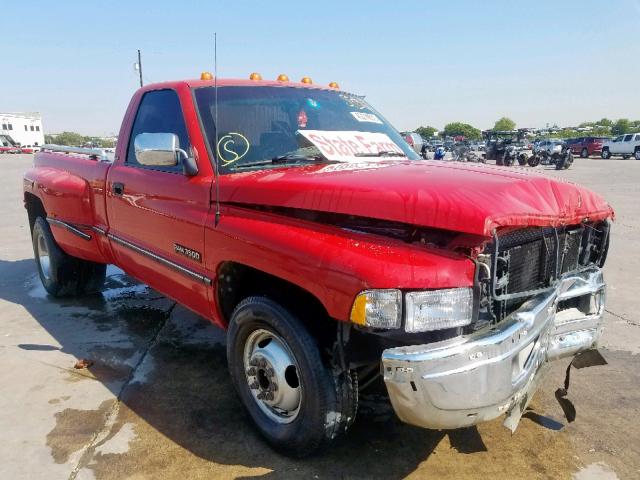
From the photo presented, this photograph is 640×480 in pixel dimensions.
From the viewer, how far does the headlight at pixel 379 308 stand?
1957 millimetres

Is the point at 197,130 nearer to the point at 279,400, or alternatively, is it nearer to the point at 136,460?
the point at 279,400

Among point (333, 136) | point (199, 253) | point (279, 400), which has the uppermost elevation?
point (333, 136)

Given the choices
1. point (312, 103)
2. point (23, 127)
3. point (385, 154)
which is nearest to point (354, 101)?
point (312, 103)

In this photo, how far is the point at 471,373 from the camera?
1908 millimetres

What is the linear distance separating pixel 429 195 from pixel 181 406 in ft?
6.52

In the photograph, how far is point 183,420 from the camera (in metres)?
2.91

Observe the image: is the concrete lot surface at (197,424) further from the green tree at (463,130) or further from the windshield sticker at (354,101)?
the green tree at (463,130)

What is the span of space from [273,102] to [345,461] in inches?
85.5

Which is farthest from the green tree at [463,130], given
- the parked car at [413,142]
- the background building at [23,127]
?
the parked car at [413,142]

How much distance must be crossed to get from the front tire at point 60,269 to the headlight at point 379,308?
3.88 meters

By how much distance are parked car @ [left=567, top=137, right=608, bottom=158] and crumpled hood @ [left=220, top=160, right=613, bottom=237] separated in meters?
37.5

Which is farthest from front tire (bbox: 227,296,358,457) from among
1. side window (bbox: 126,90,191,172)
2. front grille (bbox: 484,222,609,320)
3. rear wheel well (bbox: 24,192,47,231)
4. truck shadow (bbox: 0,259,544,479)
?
rear wheel well (bbox: 24,192,47,231)

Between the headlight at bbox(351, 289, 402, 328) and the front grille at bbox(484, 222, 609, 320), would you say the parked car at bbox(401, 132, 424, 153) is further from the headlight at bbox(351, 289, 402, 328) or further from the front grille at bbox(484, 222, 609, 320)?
the headlight at bbox(351, 289, 402, 328)

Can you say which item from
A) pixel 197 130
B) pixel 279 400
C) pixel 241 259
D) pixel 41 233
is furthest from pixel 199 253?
pixel 41 233
